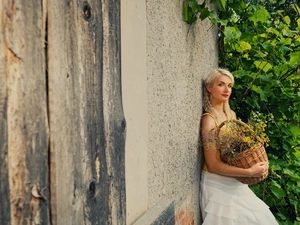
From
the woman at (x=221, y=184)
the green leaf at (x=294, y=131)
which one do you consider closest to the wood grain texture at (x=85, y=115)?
the woman at (x=221, y=184)

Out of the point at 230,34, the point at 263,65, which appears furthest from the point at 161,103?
the point at 263,65

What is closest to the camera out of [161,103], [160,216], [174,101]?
[160,216]

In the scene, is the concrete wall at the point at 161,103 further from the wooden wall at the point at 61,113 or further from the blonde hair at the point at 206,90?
the wooden wall at the point at 61,113

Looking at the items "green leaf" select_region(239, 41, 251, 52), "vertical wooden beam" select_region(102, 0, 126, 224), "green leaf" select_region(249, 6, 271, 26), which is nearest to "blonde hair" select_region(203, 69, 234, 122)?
"green leaf" select_region(239, 41, 251, 52)

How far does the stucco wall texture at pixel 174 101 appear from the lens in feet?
5.51

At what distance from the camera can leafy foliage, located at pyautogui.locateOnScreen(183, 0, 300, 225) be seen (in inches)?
125

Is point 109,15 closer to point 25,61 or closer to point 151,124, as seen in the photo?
point 25,61

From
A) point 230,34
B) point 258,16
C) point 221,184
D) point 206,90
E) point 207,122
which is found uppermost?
point 258,16

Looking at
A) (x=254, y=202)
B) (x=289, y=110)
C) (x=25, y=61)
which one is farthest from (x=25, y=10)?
(x=289, y=110)

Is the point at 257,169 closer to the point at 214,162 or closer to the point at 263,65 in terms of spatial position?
the point at 214,162

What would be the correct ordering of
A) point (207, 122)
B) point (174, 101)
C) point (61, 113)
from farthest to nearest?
point (207, 122), point (174, 101), point (61, 113)

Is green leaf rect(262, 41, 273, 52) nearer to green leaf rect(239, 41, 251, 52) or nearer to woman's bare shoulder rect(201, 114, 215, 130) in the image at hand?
green leaf rect(239, 41, 251, 52)

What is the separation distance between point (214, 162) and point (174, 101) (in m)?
0.71

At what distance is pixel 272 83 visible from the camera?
3.18 meters
